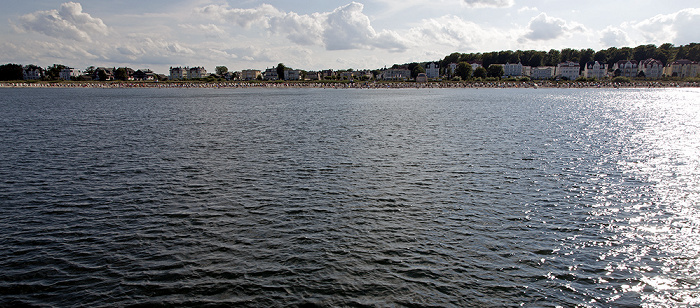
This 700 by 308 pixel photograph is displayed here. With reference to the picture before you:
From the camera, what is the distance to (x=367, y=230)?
16.1 m

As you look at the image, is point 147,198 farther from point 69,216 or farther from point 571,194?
point 571,194

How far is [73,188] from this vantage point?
2141 centimetres

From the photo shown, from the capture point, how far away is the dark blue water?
466 inches

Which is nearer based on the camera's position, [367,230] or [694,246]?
[694,246]

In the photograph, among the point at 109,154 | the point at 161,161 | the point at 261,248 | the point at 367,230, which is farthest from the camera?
the point at 109,154

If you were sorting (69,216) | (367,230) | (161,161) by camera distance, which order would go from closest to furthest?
(367,230) < (69,216) < (161,161)

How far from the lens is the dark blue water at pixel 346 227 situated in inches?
466

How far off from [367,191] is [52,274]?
13.6 meters

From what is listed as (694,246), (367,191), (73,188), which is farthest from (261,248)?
(694,246)

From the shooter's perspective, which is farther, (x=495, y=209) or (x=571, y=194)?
(x=571, y=194)

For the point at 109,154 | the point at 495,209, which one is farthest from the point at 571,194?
the point at 109,154

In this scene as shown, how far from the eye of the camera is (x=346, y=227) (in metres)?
16.4

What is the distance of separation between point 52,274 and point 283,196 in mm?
9973

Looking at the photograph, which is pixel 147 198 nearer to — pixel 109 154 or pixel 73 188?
pixel 73 188
